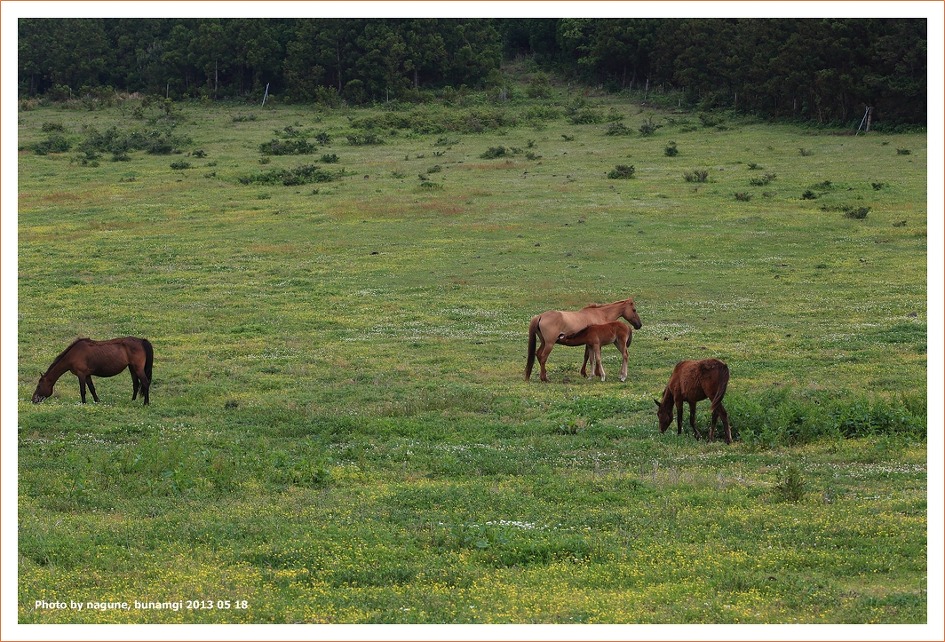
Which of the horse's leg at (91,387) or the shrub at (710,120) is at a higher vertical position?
the shrub at (710,120)

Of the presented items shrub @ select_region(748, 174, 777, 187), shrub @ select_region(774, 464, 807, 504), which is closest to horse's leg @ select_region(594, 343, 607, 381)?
shrub @ select_region(774, 464, 807, 504)

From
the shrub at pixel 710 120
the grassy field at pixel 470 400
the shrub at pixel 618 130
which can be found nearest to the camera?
the grassy field at pixel 470 400

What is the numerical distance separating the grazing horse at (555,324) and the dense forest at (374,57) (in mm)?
51394

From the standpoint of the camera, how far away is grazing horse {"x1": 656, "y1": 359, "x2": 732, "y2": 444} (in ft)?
49.8

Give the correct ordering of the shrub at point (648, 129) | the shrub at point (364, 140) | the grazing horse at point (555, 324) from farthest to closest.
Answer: the shrub at point (648, 129) < the shrub at point (364, 140) < the grazing horse at point (555, 324)

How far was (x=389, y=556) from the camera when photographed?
10492mm

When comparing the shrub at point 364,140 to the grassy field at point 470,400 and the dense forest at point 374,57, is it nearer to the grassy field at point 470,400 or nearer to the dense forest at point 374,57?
the grassy field at point 470,400

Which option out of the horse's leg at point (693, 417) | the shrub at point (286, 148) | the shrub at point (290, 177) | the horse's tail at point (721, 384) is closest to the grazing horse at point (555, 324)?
the horse's leg at point (693, 417)

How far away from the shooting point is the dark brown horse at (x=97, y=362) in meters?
18.9

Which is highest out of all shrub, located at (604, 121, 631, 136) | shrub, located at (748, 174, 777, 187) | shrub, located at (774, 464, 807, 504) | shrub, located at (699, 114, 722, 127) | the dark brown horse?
shrub, located at (699, 114, 722, 127)

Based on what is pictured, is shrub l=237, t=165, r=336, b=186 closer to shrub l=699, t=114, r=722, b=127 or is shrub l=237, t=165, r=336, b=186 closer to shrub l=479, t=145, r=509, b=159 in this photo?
shrub l=479, t=145, r=509, b=159

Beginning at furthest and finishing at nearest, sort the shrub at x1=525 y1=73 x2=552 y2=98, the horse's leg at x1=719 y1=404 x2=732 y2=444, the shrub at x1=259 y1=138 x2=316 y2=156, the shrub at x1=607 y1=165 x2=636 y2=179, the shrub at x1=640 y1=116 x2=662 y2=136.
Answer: the shrub at x1=525 y1=73 x2=552 y2=98 < the shrub at x1=640 y1=116 x2=662 y2=136 < the shrub at x1=259 y1=138 x2=316 y2=156 < the shrub at x1=607 y1=165 x2=636 y2=179 < the horse's leg at x1=719 y1=404 x2=732 y2=444

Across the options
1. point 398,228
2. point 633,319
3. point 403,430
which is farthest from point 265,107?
point 403,430

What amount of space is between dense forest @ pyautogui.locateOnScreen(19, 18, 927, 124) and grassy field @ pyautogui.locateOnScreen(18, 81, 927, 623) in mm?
24745
